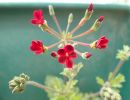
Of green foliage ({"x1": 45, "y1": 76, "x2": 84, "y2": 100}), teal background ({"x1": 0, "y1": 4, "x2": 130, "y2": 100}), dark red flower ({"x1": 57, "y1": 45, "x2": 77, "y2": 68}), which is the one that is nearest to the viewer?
dark red flower ({"x1": 57, "y1": 45, "x2": 77, "y2": 68})

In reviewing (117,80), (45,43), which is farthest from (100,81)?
(45,43)

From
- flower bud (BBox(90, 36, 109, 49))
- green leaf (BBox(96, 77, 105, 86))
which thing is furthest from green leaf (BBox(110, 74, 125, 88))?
flower bud (BBox(90, 36, 109, 49))

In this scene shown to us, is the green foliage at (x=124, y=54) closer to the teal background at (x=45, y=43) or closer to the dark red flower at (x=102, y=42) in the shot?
the teal background at (x=45, y=43)

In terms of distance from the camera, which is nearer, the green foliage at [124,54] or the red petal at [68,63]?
the red petal at [68,63]

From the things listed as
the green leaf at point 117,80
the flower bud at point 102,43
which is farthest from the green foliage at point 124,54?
the flower bud at point 102,43

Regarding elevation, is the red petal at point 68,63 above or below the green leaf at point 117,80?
below

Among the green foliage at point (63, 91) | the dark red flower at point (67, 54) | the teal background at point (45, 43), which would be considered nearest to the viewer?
the dark red flower at point (67, 54)

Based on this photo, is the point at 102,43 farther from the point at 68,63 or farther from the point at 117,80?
the point at 117,80

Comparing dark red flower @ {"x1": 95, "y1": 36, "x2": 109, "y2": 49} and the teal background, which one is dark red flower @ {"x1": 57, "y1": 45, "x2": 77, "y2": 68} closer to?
dark red flower @ {"x1": 95, "y1": 36, "x2": 109, "y2": 49}
